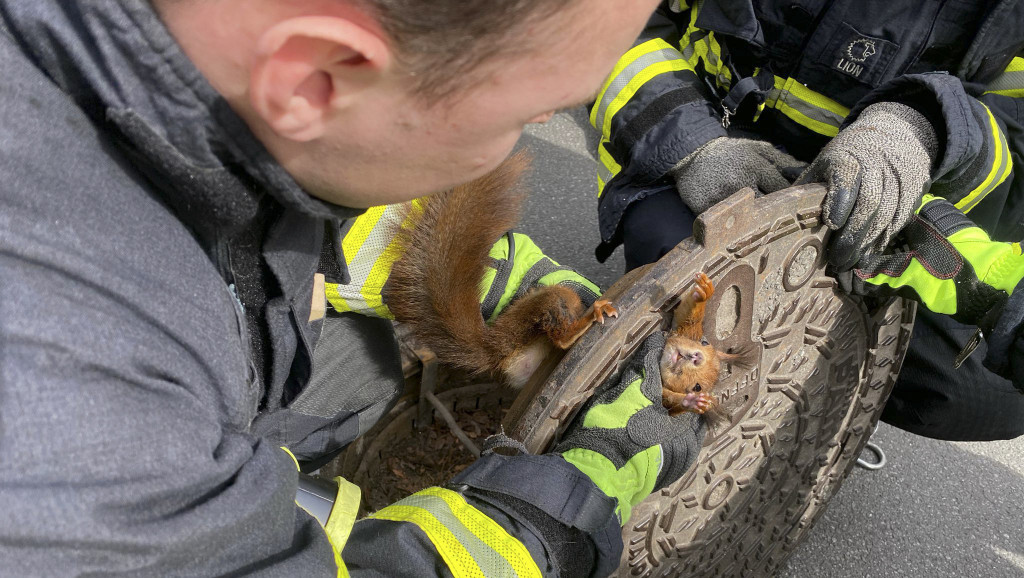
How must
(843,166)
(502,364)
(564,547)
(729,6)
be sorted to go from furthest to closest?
(729,6), (502,364), (843,166), (564,547)

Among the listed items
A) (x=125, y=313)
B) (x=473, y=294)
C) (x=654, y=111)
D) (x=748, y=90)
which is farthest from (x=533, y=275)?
(x=125, y=313)

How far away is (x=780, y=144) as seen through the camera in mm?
1815

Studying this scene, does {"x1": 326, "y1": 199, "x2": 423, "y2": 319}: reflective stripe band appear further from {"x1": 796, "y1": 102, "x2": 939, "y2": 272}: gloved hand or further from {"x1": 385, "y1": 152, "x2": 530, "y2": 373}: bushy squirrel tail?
{"x1": 796, "y1": 102, "x2": 939, "y2": 272}: gloved hand

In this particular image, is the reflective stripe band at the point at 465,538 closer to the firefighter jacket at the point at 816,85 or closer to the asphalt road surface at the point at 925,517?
the firefighter jacket at the point at 816,85

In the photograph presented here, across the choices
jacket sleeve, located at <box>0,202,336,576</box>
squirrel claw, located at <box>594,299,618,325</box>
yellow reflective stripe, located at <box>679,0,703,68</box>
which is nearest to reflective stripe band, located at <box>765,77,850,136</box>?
yellow reflective stripe, located at <box>679,0,703,68</box>

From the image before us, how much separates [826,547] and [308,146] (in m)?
1.99

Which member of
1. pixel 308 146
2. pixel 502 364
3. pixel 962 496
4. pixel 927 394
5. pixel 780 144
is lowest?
pixel 962 496

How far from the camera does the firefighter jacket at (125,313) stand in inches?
17.3

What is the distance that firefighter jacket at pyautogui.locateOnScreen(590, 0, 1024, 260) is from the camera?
1449 mm

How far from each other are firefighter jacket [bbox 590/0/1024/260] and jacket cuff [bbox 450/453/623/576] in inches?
38.4

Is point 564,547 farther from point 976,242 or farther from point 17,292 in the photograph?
point 976,242

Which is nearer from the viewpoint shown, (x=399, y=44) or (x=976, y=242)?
(x=399, y=44)

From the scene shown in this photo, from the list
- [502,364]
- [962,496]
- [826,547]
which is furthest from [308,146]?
[962,496]

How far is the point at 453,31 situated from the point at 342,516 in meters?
0.70
